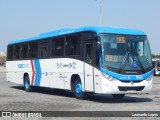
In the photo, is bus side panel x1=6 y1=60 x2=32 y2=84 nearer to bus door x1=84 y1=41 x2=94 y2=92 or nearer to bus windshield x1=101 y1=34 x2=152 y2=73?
bus door x1=84 y1=41 x2=94 y2=92

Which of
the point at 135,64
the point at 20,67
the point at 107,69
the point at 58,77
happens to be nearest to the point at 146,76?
the point at 135,64

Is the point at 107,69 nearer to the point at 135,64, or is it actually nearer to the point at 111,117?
the point at 135,64

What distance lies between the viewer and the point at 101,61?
53.4ft

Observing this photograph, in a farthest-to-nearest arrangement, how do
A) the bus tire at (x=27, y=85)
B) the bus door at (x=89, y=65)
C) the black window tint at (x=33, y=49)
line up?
1. the bus tire at (x=27, y=85)
2. the black window tint at (x=33, y=49)
3. the bus door at (x=89, y=65)

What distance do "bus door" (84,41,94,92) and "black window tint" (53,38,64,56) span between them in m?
2.49

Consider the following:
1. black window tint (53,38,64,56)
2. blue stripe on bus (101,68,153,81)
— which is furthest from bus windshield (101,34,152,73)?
black window tint (53,38,64,56)

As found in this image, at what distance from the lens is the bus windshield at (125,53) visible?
16.3 m

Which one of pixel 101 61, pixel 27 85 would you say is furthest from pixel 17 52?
pixel 101 61

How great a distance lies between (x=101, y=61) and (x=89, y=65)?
945 millimetres

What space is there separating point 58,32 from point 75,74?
10.1 ft

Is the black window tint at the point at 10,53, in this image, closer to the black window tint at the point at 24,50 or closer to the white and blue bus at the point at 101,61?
the black window tint at the point at 24,50

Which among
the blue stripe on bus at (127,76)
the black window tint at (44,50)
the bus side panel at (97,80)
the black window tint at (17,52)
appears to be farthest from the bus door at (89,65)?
the black window tint at (17,52)

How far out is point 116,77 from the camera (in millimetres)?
16203

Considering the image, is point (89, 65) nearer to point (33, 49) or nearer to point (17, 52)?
point (33, 49)
